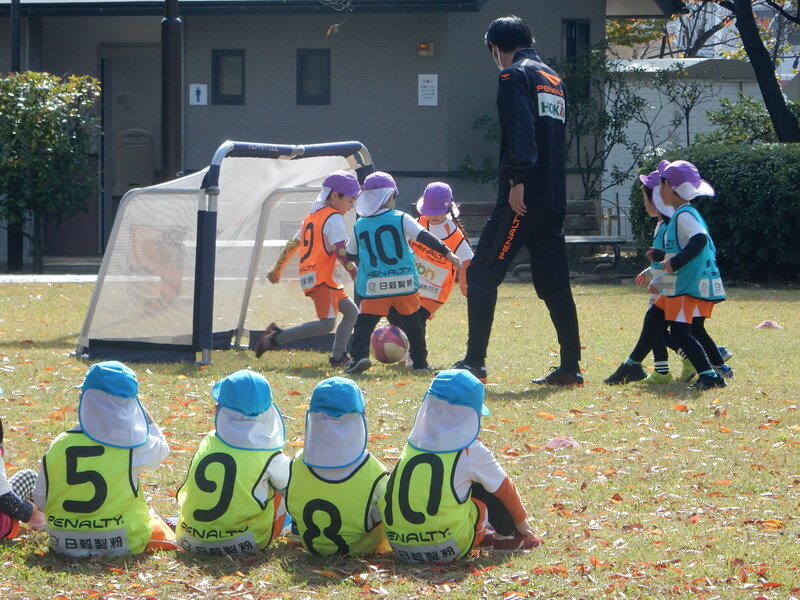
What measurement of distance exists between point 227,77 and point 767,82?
28.5ft

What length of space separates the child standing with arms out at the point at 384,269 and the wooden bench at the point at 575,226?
8.08m

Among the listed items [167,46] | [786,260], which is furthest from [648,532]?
[786,260]

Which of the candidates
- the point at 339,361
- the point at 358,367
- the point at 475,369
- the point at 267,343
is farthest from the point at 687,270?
the point at 267,343

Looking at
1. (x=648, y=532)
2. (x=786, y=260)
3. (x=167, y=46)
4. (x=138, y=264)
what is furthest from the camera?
(x=786, y=260)

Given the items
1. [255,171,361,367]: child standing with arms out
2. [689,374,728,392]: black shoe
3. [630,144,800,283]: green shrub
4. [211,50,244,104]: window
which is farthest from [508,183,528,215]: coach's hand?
[211,50,244,104]: window

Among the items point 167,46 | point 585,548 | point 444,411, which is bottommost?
point 585,548

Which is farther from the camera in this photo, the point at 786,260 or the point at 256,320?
the point at 786,260

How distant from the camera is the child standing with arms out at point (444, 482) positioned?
4.12 m

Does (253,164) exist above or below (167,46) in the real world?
below

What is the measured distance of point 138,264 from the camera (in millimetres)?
8945

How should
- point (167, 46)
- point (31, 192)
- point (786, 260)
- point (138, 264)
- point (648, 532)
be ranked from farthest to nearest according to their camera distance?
point (31, 192)
point (786, 260)
point (167, 46)
point (138, 264)
point (648, 532)

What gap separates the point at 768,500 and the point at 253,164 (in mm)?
5922

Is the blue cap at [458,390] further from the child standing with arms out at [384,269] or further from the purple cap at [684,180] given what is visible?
the child standing with arms out at [384,269]

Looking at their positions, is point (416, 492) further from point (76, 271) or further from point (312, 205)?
point (76, 271)
